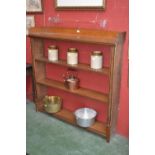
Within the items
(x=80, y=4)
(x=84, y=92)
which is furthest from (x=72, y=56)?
(x=80, y=4)

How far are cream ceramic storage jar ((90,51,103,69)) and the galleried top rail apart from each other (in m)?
0.16

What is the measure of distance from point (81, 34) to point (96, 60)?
32cm

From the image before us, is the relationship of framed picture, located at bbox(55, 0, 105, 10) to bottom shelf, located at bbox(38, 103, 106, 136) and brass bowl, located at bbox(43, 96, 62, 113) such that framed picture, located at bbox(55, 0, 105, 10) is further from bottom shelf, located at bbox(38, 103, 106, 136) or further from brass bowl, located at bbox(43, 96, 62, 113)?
bottom shelf, located at bbox(38, 103, 106, 136)

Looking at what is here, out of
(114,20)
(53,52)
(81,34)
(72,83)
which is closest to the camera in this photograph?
(114,20)

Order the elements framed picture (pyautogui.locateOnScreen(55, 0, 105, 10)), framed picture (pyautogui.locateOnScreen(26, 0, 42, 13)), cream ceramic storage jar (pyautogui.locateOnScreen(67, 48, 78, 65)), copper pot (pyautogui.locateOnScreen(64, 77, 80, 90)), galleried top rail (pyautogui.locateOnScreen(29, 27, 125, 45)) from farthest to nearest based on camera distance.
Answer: framed picture (pyautogui.locateOnScreen(26, 0, 42, 13)) < copper pot (pyautogui.locateOnScreen(64, 77, 80, 90)) < cream ceramic storage jar (pyautogui.locateOnScreen(67, 48, 78, 65)) < framed picture (pyautogui.locateOnScreen(55, 0, 105, 10)) < galleried top rail (pyautogui.locateOnScreen(29, 27, 125, 45))

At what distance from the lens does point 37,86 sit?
285cm

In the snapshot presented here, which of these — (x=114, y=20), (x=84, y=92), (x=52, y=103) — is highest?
(x=114, y=20)

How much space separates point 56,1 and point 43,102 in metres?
1.38

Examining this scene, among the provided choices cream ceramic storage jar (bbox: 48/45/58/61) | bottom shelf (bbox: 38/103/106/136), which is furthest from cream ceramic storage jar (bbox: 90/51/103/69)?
bottom shelf (bbox: 38/103/106/136)

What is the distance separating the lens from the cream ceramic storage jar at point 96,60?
215 centimetres

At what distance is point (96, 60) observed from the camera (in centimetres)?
216

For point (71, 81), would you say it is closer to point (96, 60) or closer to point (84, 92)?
point (84, 92)

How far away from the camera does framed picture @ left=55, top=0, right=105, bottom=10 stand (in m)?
2.11
